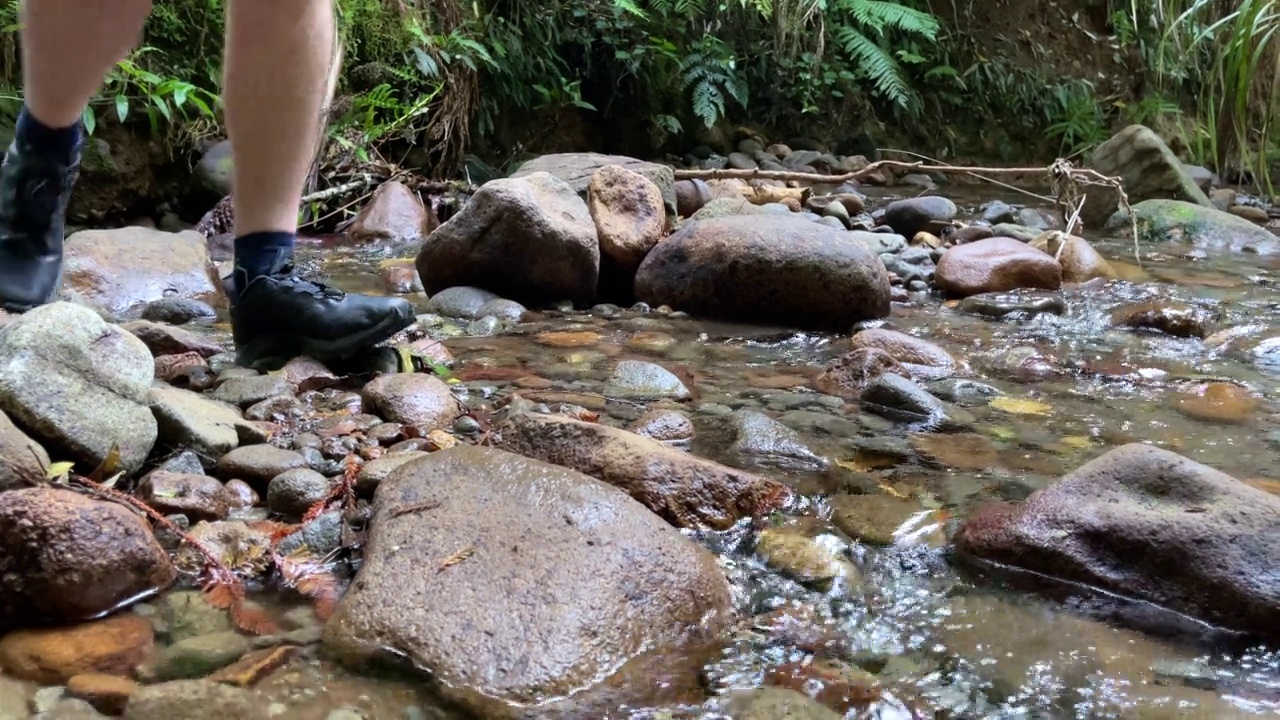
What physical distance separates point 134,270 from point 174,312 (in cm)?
Answer: 53

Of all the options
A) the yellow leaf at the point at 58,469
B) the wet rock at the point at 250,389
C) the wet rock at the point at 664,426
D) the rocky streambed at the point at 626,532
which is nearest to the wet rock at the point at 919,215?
the rocky streambed at the point at 626,532

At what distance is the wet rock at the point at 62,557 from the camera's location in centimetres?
120

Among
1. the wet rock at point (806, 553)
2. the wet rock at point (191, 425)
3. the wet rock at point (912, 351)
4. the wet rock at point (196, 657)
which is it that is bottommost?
the wet rock at point (912, 351)

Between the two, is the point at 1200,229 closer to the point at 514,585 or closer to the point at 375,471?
the point at 375,471

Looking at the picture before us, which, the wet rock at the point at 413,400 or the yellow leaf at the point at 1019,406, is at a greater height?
the wet rock at the point at 413,400

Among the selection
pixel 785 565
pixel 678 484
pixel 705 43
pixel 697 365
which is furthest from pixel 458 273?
pixel 705 43

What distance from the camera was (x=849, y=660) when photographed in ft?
4.21

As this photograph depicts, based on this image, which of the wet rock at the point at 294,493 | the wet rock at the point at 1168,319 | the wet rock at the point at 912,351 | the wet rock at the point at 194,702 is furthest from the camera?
the wet rock at the point at 1168,319

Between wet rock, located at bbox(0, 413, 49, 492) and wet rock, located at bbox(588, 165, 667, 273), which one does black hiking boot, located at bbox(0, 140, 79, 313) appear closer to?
wet rock, located at bbox(0, 413, 49, 492)

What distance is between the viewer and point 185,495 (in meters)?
1.54

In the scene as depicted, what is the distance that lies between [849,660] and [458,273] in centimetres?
247

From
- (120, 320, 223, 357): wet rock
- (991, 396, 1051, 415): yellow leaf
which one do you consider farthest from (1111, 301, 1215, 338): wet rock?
(120, 320, 223, 357): wet rock

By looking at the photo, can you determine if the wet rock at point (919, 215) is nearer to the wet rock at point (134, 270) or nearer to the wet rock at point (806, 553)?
the wet rock at point (134, 270)

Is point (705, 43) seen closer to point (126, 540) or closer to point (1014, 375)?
point (1014, 375)
